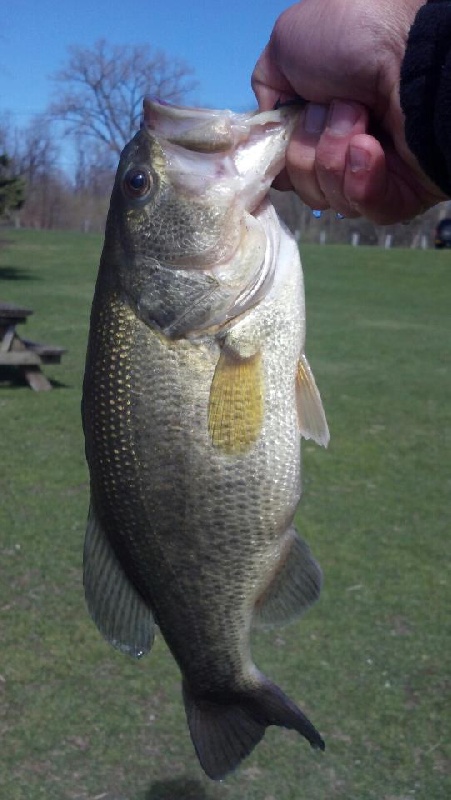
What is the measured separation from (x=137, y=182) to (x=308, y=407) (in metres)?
0.65

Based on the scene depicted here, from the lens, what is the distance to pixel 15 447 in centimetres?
856

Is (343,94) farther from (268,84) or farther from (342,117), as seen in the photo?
(268,84)

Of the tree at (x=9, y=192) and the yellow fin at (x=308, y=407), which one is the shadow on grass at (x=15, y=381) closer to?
the yellow fin at (x=308, y=407)

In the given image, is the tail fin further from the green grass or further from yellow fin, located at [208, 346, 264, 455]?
the green grass

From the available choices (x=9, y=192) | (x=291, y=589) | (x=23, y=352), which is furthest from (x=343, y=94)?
(x=9, y=192)

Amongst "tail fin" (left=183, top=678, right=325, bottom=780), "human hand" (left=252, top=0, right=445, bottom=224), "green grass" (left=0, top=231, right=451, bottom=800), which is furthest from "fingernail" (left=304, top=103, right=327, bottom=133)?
"green grass" (left=0, top=231, right=451, bottom=800)

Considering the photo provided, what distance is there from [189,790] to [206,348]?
2484 millimetres

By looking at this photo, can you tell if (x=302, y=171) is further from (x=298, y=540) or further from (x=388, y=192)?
(x=298, y=540)

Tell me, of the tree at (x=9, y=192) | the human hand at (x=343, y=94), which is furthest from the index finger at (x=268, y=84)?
the tree at (x=9, y=192)

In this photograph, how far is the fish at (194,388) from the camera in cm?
207

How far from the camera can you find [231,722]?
7.64ft

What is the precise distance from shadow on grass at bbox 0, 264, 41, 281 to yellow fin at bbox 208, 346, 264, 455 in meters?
24.5

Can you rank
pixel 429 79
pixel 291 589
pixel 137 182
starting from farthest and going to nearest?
pixel 291 589 → pixel 137 182 → pixel 429 79

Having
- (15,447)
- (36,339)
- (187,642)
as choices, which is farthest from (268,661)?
(36,339)
